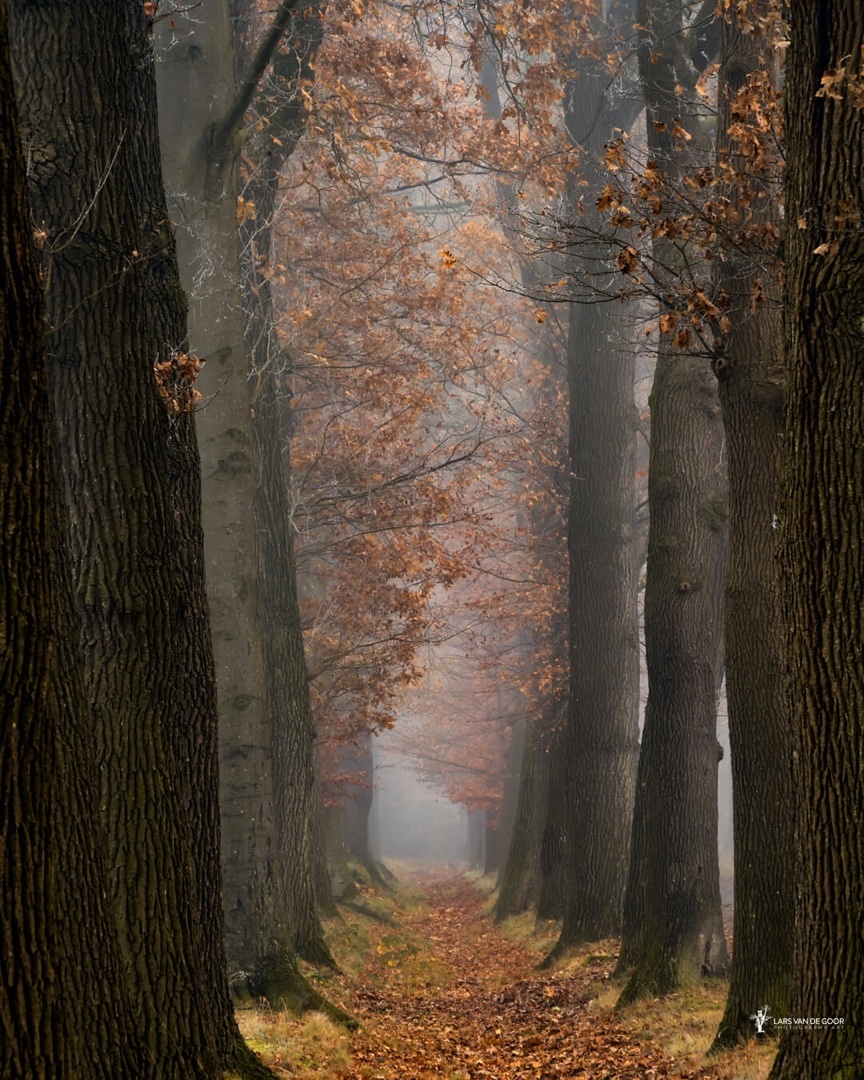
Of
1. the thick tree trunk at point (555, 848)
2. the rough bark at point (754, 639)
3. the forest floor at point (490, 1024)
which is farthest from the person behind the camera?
the thick tree trunk at point (555, 848)

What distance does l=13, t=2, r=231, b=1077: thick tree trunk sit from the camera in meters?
5.57

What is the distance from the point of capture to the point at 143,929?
5523mm

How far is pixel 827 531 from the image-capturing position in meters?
4.93

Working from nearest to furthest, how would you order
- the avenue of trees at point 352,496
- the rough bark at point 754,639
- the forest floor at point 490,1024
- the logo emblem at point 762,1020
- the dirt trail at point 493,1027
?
the avenue of trees at point 352,496, the logo emblem at point 762,1020, the rough bark at point 754,639, the forest floor at point 490,1024, the dirt trail at point 493,1027

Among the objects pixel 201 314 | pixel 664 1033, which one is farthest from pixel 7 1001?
pixel 201 314

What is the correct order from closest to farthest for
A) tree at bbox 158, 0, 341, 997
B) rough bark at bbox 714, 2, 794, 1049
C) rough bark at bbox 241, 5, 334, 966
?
rough bark at bbox 714, 2, 794, 1049 → tree at bbox 158, 0, 341, 997 → rough bark at bbox 241, 5, 334, 966

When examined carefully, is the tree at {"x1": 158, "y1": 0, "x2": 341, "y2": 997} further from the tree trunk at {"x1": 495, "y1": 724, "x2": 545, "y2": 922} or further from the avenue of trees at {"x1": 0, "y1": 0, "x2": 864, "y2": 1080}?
the tree trunk at {"x1": 495, "y1": 724, "x2": 545, "y2": 922}

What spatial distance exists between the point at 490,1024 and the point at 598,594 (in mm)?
6197

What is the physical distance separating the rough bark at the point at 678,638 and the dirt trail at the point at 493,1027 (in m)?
0.92

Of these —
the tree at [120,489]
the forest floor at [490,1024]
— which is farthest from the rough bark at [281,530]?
the tree at [120,489]

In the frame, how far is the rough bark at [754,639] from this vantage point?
7551 mm

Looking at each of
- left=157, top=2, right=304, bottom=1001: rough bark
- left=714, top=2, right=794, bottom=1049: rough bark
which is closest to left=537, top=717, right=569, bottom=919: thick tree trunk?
left=157, top=2, right=304, bottom=1001: rough bark

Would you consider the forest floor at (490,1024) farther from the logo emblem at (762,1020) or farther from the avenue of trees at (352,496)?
the avenue of trees at (352,496)

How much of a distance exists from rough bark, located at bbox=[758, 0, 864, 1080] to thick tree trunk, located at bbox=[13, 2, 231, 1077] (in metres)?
3.03
